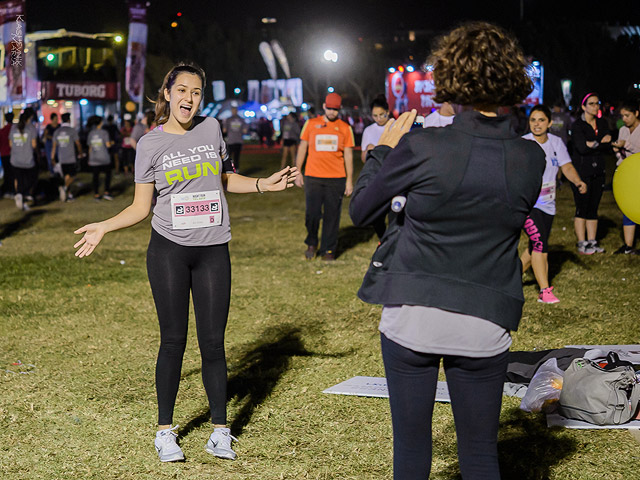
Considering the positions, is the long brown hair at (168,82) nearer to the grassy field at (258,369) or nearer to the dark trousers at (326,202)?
the grassy field at (258,369)

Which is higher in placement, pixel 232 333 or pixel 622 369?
pixel 622 369

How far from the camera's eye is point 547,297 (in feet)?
27.0

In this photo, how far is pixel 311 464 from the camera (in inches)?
176

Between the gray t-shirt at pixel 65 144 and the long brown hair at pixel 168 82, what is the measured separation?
15.4 meters

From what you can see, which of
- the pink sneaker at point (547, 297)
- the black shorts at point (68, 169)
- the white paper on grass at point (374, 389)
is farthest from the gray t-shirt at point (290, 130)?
the white paper on grass at point (374, 389)

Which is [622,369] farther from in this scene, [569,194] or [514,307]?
[569,194]


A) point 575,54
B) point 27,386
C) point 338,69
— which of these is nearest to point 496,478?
point 27,386

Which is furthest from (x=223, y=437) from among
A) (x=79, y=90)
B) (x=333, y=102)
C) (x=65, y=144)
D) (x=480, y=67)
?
(x=79, y=90)

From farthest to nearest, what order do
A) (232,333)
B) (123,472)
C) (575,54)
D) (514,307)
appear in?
(575,54) → (232,333) → (123,472) → (514,307)

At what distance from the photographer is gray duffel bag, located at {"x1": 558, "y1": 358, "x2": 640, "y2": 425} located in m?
4.83

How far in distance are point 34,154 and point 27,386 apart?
1307cm

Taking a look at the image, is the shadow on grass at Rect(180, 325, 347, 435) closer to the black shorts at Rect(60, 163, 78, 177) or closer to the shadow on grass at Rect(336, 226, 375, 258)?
the shadow on grass at Rect(336, 226, 375, 258)

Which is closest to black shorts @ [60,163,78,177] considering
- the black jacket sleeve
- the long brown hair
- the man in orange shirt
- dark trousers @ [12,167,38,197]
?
dark trousers @ [12,167,38,197]

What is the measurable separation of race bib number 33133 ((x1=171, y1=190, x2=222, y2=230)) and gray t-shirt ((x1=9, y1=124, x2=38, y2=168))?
1416 centimetres
